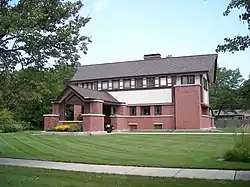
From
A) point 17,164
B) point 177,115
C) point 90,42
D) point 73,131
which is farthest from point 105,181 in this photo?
point 177,115

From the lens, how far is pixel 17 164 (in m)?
13.0

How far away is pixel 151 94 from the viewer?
4509 centimetres

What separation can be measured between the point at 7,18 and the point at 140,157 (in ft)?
25.3

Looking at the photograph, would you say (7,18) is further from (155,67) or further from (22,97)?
(155,67)

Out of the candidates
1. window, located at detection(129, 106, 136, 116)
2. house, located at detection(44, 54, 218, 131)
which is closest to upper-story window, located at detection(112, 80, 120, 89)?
house, located at detection(44, 54, 218, 131)

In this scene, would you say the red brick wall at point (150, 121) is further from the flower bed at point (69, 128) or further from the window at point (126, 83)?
the flower bed at point (69, 128)

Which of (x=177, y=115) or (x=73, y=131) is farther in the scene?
(x=177, y=115)

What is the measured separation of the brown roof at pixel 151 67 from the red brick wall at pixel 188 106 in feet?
7.98

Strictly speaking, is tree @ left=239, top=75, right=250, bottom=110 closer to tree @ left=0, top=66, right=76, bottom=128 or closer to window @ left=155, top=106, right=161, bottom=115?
tree @ left=0, top=66, right=76, bottom=128

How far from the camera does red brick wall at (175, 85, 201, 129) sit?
41844 mm

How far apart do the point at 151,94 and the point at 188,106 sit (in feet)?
17.3

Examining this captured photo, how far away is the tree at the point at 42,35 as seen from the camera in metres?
13.3

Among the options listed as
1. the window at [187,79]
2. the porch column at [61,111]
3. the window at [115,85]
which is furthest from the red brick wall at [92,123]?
the window at [187,79]

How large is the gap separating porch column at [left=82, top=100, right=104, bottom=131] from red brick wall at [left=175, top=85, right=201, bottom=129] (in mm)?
10789
